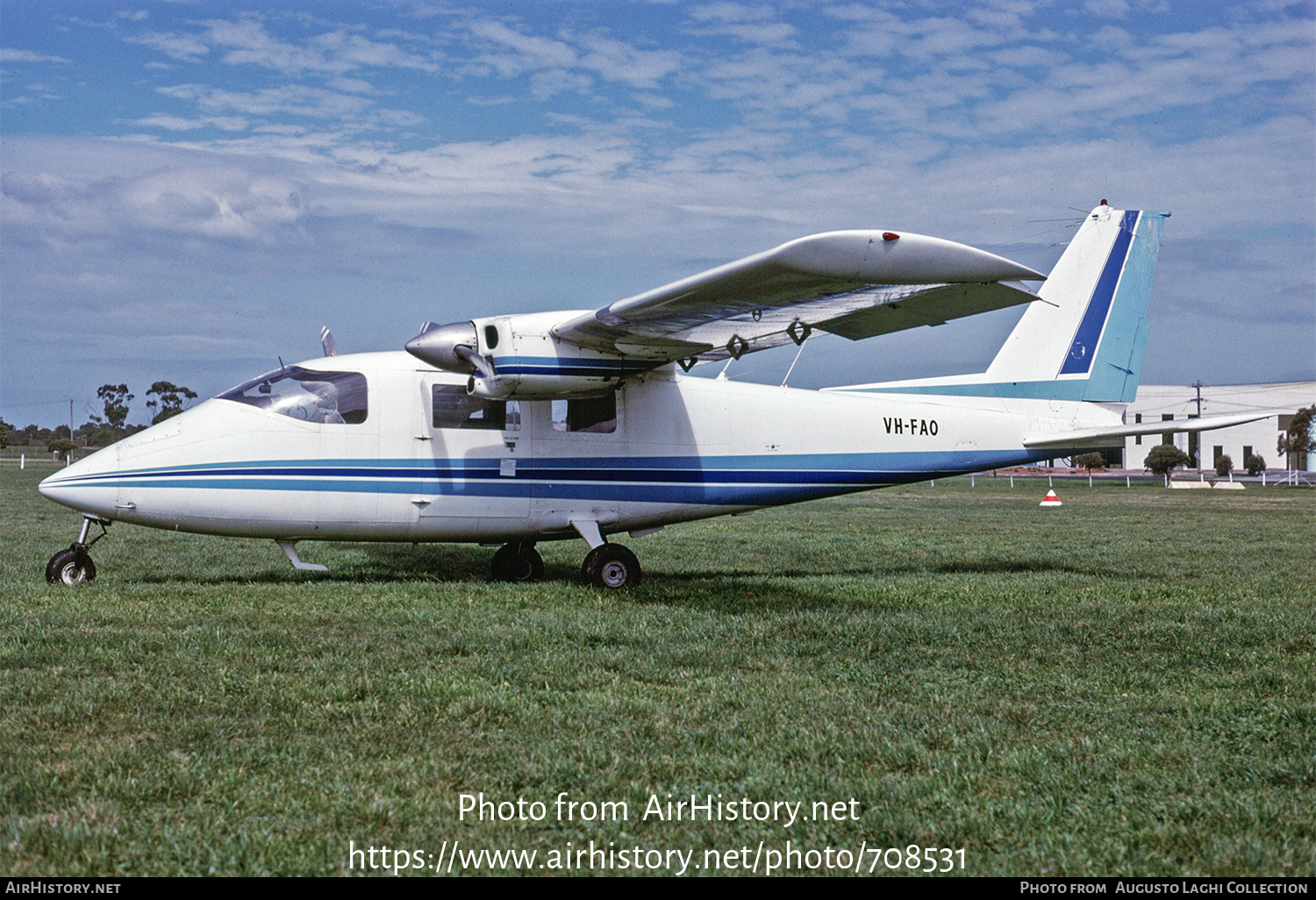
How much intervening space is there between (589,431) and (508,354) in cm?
172

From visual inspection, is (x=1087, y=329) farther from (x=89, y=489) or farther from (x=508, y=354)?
(x=89, y=489)

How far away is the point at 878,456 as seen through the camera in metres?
13.1

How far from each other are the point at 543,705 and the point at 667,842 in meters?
2.04

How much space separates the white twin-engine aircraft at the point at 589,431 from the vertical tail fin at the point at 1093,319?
1.5 inches

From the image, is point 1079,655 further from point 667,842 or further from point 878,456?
point 878,456

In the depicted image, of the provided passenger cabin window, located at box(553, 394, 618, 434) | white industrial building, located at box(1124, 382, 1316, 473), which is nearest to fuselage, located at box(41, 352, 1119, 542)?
passenger cabin window, located at box(553, 394, 618, 434)

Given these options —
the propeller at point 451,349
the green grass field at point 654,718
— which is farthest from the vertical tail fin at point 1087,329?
the propeller at point 451,349

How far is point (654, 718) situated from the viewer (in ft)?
18.2

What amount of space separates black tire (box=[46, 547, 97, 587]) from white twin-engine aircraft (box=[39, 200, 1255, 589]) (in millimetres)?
20

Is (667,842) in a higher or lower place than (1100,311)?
lower

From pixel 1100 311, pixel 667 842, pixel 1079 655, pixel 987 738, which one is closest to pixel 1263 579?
pixel 1100 311

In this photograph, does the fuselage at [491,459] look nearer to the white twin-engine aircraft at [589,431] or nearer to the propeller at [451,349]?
the white twin-engine aircraft at [589,431]

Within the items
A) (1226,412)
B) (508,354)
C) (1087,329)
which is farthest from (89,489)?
(1226,412)

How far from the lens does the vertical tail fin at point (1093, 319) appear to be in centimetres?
1365
